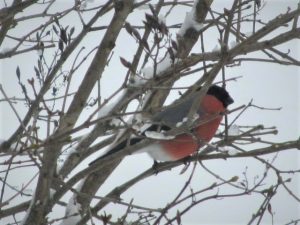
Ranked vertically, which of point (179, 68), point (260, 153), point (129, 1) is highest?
point (129, 1)

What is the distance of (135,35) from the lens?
169 cm

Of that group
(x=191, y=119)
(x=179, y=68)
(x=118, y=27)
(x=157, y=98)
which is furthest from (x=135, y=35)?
(x=157, y=98)

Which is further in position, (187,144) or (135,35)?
(187,144)

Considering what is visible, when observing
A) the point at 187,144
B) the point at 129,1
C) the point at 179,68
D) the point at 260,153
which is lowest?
the point at 260,153

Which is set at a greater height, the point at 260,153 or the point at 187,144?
the point at 187,144

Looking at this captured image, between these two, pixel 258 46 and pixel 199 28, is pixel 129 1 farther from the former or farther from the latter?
pixel 258 46

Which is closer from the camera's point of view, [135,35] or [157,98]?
[135,35]

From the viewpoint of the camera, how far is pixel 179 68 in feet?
5.80

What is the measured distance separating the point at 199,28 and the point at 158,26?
821 millimetres

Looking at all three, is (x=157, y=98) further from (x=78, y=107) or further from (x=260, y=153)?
(x=260, y=153)

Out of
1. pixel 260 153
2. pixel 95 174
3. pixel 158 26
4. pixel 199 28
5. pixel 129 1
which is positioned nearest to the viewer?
pixel 158 26

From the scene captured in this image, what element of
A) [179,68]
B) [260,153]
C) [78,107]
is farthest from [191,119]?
[78,107]

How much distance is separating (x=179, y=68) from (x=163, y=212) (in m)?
0.59

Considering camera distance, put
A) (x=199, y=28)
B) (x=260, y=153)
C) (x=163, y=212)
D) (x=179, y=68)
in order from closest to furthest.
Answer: (x=179, y=68)
(x=163, y=212)
(x=260, y=153)
(x=199, y=28)
